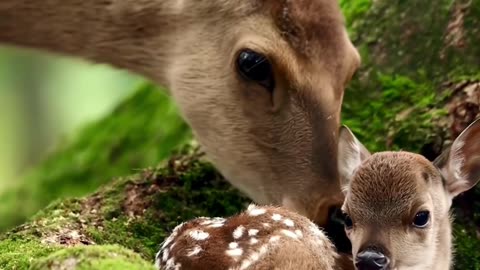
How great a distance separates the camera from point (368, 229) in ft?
15.5

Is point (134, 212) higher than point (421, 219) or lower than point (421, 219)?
lower

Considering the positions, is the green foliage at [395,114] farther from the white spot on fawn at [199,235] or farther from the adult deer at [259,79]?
the white spot on fawn at [199,235]

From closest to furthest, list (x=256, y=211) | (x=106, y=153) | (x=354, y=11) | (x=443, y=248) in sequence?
(x=256, y=211) → (x=443, y=248) → (x=354, y=11) → (x=106, y=153)

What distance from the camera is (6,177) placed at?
24.7 m

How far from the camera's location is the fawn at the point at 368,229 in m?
4.53

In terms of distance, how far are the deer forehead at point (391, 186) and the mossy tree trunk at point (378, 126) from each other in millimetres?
853

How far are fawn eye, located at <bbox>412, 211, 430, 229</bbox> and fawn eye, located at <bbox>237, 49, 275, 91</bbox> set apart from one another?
134cm

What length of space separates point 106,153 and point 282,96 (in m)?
3.19

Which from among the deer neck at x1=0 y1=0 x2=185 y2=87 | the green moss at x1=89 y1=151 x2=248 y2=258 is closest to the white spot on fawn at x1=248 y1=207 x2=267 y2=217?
the green moss at x1=89 y1=151 x2=248 y2=258

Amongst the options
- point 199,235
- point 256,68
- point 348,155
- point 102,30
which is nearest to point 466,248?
point 348,155

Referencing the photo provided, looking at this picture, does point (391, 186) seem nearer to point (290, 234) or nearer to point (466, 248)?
point (290, 234)

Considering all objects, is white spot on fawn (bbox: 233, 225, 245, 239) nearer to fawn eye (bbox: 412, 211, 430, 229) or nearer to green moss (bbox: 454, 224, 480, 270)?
fawn eye (bbox: 412, 211, 430, 229)

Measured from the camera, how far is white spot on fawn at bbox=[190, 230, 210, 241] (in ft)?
15.1

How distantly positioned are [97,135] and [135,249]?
3.92 meters
